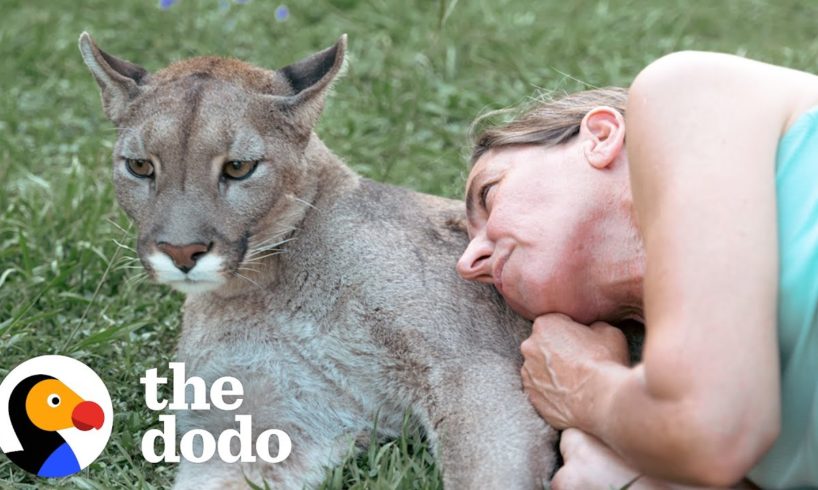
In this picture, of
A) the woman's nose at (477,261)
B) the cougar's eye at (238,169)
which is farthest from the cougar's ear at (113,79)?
the woman's nose at (477,261)

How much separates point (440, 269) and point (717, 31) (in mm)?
4876

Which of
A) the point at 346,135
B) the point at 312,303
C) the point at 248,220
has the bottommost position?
the point at 346,135

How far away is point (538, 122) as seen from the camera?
12.9 feet

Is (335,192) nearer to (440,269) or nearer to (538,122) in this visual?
(440,269)

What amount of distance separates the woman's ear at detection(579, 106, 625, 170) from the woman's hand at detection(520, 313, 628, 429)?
1.72ft

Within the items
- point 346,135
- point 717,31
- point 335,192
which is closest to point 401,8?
point 346,135

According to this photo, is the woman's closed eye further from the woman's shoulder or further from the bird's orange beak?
the bird's orange beak

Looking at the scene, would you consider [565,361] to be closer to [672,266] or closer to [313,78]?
[672,266]

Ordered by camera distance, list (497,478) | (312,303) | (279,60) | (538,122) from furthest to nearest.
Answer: (279,60) < (312,303) < (538,122) < (497,478)

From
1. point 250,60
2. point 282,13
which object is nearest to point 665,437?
point 250,60

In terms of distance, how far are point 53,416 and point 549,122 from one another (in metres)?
1.94

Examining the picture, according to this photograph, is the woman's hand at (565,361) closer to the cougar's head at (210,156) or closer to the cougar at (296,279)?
the cougar at (296,279)

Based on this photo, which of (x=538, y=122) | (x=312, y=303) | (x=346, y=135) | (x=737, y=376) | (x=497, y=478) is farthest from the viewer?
(x=346, y=135)

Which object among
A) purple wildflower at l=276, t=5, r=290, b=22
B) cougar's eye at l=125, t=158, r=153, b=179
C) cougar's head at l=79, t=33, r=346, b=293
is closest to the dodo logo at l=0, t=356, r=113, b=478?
cougar's head at l=79, t=33, r=346, b=293
